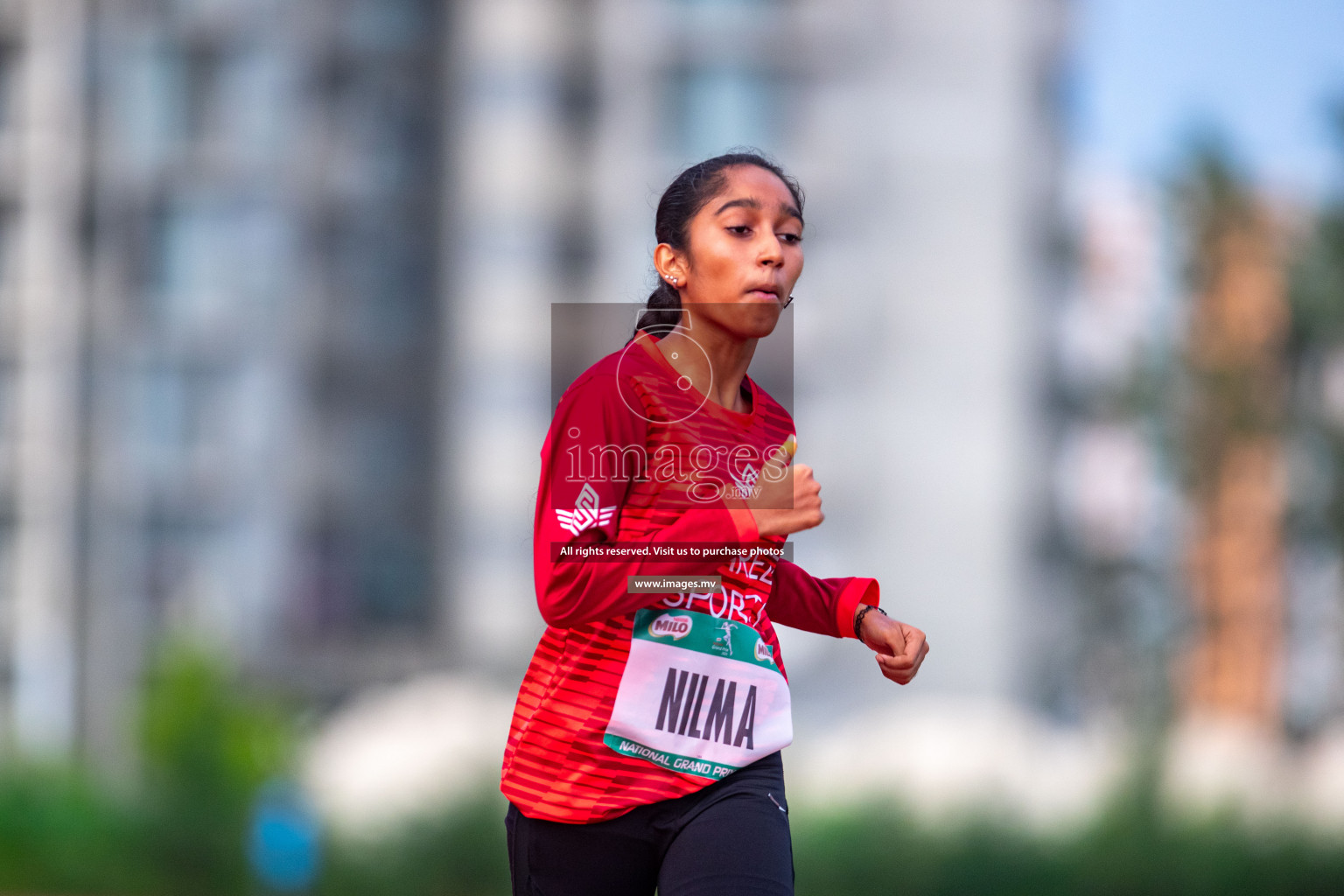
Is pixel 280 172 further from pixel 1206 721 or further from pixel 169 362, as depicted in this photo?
pixel 1206 721

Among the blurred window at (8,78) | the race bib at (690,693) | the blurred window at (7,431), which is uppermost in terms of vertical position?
the blurred window at (8,78)

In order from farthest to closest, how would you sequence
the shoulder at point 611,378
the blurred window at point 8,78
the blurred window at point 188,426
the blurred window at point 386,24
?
the blurred window at point 386,24 → the blurred window at point 8,78 → the blurred window at point 188,426 → the shoulder at point 611,378

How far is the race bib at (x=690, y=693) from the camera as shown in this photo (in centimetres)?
231

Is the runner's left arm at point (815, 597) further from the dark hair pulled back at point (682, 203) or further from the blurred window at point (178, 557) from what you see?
the blurred window at point (178, 557)

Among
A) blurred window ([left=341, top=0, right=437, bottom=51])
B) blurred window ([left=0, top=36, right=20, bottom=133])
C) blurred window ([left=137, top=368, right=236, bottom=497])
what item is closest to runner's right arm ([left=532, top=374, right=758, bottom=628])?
blurred window ([left=137, top=368, right=236, bottom=497])

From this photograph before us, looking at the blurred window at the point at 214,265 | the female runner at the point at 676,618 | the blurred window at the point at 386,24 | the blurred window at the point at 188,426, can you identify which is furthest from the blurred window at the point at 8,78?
the female runner at the point at 676,618

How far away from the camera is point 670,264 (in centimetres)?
236

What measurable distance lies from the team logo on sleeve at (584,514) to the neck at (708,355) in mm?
256

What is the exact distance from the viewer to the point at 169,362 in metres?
31.5

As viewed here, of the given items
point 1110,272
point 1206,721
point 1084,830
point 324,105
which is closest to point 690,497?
point 1084,830

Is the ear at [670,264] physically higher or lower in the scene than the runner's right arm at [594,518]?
higher

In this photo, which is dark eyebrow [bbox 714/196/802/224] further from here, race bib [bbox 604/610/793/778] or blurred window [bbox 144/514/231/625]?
blurred window [bbox 144/514/231/625]

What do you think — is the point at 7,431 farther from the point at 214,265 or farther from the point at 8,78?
the point at 8,78

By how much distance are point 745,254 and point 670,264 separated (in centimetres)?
14
